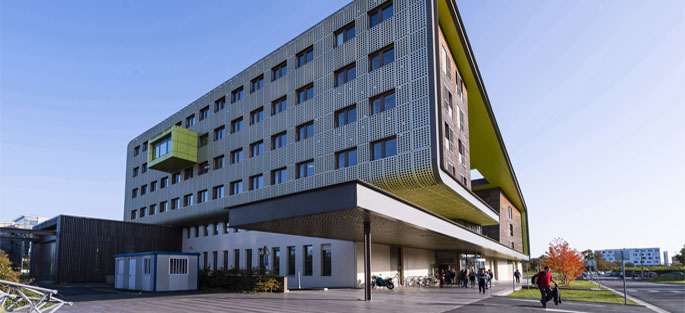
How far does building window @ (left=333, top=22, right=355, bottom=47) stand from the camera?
3148cm

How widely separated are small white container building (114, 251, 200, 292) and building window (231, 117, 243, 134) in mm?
15322

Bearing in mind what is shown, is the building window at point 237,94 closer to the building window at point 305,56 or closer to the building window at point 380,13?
the building window at point 305,56

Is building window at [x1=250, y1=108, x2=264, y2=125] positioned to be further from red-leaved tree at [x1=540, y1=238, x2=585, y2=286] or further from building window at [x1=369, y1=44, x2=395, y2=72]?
red-leaved tree at [x1=540, y1=238, x2=585, y2=286]

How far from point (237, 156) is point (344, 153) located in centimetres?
1418

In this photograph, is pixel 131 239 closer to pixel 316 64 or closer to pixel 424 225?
pixel 316 64

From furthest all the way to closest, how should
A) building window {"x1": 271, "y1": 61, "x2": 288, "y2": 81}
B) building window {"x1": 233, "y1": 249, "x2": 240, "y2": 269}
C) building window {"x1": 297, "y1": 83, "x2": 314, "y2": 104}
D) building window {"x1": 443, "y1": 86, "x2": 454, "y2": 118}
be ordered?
building window {"x1": 233, "y1": 249, "x2": 240, "y2": 269}, building window {"x1": 271, "y1": 61, "x2": 288, "y2": 81}, building window {"x1": 297, "y1": 83, "x2": 314, "y2": 104}, building window {"x1": 443, "y1": 86, "x2": 454, "y2": 118}

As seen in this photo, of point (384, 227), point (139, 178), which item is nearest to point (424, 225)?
point (384, 227)

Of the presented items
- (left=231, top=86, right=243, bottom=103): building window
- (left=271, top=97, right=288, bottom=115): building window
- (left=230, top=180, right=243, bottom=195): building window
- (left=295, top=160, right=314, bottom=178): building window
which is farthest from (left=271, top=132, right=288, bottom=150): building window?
(left=231, top=86, right=243, bottom=103): building window

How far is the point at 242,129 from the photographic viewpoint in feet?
133

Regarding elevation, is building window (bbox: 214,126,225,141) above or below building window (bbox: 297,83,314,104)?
below

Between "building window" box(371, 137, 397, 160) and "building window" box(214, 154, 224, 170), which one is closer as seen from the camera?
"building window" box(371, 137, 397, 160)

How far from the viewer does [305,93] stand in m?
34.5

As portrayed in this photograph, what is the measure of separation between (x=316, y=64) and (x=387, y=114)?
326 inches

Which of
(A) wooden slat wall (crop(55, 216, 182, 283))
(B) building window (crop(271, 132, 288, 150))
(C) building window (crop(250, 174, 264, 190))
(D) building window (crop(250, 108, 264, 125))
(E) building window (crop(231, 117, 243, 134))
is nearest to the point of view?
(B) building window (crop(271, 132, 288, 150))
